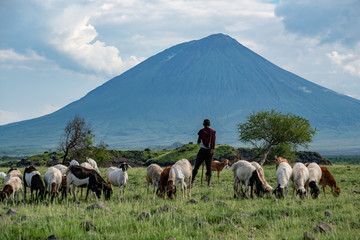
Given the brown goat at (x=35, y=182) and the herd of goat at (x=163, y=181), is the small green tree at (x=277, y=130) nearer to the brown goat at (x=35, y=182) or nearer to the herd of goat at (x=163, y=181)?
the herd of goat at (x=163, y=181)

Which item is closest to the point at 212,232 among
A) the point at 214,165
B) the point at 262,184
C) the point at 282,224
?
the point at 282,224

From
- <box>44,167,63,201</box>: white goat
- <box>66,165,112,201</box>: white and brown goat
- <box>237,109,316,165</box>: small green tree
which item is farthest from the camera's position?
<box>237,109,316,165</box>: small green tree

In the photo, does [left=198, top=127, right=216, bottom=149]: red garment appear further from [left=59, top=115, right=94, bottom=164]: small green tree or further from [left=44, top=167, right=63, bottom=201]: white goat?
[left=59, top=115, right=94, bottom=164]: small green tree

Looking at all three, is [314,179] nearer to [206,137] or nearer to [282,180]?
[282,180]

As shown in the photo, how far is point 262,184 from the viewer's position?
17625mm

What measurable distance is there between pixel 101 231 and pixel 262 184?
32.1ft

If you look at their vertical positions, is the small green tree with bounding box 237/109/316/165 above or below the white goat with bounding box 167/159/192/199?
above

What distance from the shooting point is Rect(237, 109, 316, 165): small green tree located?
A: 178 ft

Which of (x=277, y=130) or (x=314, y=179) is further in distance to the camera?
(x=277, y=130)

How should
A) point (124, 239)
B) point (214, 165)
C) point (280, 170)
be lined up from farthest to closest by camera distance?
1. point (214, 165)
2. point (280, 170)
3. point (124, 239)

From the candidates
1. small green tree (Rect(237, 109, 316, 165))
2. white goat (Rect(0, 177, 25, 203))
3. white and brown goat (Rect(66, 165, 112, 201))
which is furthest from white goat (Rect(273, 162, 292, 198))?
small green tree (Rect(237, 109, 316, 165))

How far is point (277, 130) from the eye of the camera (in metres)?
54.9

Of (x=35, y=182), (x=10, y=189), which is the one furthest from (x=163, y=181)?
(x=10, y=189)

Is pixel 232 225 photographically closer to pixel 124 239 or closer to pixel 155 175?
pixel 124 239
